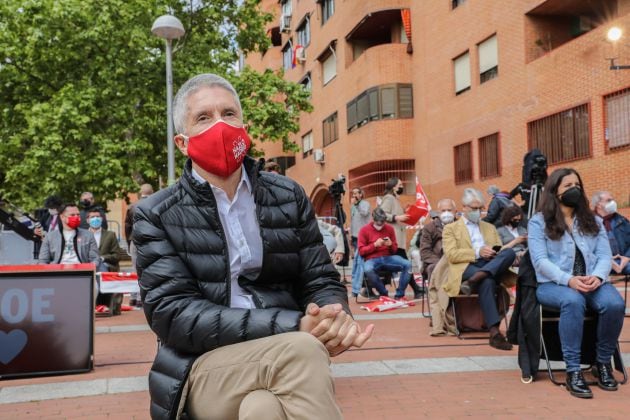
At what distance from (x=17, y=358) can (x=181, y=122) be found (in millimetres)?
3911

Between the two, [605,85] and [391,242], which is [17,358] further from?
[605,85]

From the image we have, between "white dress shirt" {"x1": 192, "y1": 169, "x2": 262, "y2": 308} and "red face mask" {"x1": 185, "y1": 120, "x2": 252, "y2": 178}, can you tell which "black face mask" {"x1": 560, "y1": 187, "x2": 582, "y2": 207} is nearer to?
"white dress shirt" {"x1": 192, "y1": 169, "x2": 262, "y2": 308}

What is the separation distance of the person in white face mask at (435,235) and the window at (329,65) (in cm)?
2292

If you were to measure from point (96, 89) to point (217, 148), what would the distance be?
58.9 ft

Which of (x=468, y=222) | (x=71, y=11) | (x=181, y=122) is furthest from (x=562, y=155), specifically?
(x=181, y=122)

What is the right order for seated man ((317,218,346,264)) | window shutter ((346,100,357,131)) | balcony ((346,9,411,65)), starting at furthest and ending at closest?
1. window shutter ((346,100,357,131))
2. balcony ((346,9,411,65))
3. seated man ((317,218,346,264))

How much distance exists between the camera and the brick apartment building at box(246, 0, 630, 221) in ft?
51.8

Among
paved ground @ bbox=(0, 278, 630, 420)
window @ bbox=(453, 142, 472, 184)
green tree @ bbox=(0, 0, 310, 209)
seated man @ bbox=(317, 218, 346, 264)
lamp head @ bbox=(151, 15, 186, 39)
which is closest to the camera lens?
paved ground @ bbox=(0, 278, 630, 420)

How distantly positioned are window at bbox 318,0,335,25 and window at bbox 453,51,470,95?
34.4 feet

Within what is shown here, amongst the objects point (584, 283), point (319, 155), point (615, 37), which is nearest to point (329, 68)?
point (319, 155)

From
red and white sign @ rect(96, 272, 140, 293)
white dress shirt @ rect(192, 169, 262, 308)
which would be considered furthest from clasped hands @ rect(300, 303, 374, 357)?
red and white sign @ rect(96, 272, 140, 293)

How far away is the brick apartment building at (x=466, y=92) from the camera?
15.8 metres

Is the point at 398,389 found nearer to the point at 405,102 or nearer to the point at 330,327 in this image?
the point at 330,327

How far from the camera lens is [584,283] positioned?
514 centimetres
